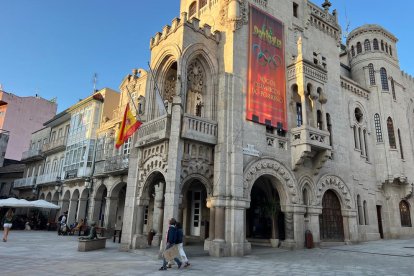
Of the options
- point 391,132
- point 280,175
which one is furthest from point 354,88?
point 280,175

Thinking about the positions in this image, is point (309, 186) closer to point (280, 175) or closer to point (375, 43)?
point (280, 175)

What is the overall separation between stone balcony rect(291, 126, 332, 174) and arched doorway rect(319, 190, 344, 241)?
2.47 meters

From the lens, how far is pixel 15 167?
4250 centimetres

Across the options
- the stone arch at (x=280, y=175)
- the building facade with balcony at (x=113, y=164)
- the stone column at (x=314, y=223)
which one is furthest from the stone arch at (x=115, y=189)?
the stone column at (x=314, y=223)

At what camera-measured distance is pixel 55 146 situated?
33.5 meters

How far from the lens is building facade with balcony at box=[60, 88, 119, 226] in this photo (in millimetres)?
27578

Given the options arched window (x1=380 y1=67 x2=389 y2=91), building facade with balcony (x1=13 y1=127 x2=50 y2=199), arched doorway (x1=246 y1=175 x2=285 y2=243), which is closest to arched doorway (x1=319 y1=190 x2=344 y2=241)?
arched doorway (x1=246 y1=175 x2=285 y2=243)

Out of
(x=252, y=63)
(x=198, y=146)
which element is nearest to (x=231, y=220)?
(x=198, y=146)


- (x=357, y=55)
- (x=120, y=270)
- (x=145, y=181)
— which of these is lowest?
(x=120, y=270)

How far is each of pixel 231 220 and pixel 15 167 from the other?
39.4 metres

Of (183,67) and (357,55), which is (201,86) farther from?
(357,55)

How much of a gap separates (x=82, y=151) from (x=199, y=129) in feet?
57.8

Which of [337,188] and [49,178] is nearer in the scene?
[337,188]

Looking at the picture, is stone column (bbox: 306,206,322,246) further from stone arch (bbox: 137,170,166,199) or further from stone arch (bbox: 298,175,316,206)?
stone arch (bbox: 137,170,166,199)
